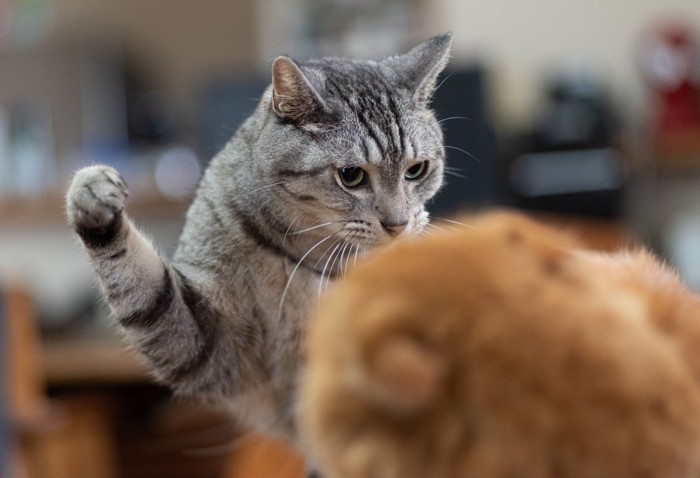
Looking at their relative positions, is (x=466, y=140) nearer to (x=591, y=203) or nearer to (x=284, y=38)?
(x=591, y=203)

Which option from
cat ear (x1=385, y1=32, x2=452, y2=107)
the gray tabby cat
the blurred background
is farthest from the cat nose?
the blurred background

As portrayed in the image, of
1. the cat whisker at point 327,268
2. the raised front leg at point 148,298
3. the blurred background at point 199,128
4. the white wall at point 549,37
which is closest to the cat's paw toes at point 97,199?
the raised front leg at point 148,298

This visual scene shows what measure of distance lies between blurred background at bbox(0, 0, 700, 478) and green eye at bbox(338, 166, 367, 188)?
40cm

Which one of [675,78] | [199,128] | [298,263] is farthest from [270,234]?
[675,78]

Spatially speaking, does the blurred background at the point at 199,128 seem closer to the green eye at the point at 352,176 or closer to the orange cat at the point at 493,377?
the green eye at the point at 352,176

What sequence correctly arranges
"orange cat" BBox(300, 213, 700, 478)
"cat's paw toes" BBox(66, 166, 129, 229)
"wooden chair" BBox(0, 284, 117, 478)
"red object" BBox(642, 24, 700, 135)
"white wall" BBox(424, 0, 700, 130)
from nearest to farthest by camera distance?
"orange cat" BBox(300, 213, 700, 478) → "cat's paw toes" BBox(66, 166, 129, 229) → "wooden chair" BBox(0, 284, 117, 478) → "red object" BBox(642, 24, 700, 135) → "white wall" BBox(424, 0, 700, 130)

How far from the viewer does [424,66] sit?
53 cm

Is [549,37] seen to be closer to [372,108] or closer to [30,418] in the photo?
[30,418]

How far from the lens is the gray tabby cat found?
1.45ft

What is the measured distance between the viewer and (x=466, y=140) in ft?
2.95

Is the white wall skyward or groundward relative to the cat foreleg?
groundward

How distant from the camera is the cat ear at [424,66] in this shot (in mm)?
528

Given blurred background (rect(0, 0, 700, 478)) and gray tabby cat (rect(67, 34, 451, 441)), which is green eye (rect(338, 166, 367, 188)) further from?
blurred background (rect(0, 0, 700, 478))

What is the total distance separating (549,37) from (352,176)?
2.00 meters
